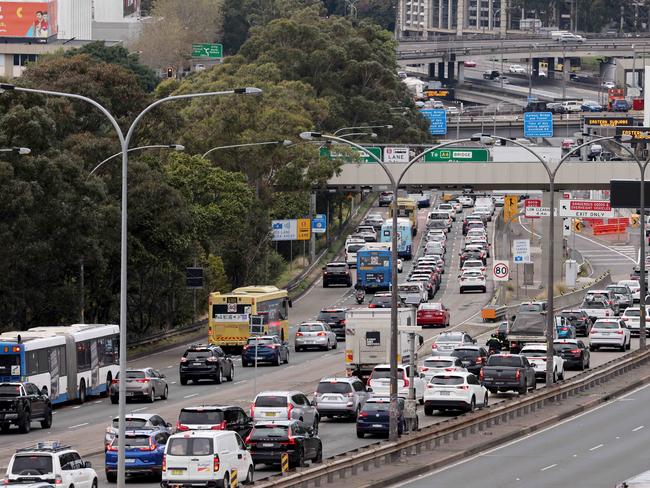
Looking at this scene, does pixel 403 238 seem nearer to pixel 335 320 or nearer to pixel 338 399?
pixel 335 320

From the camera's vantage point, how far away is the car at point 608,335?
262ft

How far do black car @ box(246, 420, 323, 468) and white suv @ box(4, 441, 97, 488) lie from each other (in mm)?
6723

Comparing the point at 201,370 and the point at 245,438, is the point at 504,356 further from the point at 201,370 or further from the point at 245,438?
the point at 245,438

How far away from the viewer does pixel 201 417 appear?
4625 cm

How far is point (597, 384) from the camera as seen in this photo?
216 feet

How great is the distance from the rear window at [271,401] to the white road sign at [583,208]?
57.4 m

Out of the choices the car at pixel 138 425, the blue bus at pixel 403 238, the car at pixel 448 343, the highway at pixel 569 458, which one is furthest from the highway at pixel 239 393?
the blue bus at pixel 403 238

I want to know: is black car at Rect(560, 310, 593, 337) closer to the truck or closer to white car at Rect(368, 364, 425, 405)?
the truck

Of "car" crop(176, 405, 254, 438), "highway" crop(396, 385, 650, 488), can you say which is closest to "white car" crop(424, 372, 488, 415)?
"highway" crop(396, 385, 650, 488)

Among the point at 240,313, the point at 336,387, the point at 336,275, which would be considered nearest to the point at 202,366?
the point at 240,313

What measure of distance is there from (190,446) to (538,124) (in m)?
107

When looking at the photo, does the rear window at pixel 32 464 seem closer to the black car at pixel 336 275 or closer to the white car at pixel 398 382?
the white car at pixel 398 382

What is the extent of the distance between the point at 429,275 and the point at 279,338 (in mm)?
32609

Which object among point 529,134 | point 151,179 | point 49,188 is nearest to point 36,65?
point 151,179
